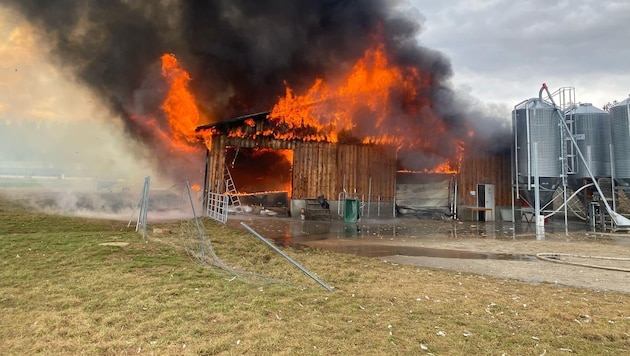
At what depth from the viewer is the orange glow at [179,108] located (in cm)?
2062

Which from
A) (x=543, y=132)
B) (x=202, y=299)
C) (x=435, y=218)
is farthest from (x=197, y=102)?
(x=543, y=132)

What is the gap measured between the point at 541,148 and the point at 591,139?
2869 mm

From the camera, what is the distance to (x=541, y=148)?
723 inches

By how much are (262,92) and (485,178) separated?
16.3m

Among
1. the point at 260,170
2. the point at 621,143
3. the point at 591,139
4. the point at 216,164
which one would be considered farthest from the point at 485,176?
the point at 216,164

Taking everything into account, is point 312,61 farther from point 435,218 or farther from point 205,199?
point 435,218

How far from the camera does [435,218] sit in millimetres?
22469

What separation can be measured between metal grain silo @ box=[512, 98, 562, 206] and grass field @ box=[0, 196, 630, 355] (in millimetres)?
14429

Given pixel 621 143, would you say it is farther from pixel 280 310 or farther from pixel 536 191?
pixel 280 310

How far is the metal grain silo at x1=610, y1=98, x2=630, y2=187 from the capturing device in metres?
17.3

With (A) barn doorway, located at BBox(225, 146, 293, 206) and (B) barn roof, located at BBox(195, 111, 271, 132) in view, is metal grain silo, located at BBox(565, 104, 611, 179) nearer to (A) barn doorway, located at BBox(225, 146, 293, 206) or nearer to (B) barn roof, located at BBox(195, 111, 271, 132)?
(A) barn doorway, located at BBox(225, 146, 293, 206)

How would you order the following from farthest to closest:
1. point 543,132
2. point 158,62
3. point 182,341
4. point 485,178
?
point 485,178, point 158,62, point 543,132, point 182,341

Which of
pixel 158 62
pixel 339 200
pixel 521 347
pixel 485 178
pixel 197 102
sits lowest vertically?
pixel 521 347

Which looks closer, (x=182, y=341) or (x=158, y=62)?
(x=182, y=341)
